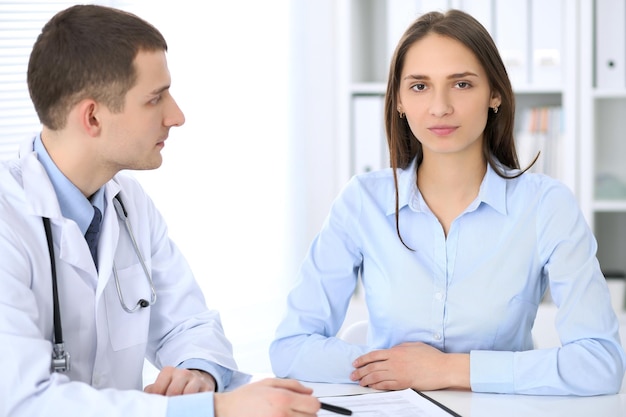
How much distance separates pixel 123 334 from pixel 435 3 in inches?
74.2

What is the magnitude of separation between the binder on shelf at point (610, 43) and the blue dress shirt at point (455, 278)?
134 centimetres

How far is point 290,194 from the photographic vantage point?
3219 millimetres

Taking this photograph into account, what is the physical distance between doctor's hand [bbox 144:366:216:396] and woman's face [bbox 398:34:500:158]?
622mm

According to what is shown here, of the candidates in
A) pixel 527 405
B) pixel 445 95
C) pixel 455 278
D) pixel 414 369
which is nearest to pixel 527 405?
pixel 527 405

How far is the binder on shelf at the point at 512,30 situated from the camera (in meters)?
2.90

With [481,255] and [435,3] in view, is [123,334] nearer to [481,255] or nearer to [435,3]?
[481,255]

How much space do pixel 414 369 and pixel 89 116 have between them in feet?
2.23

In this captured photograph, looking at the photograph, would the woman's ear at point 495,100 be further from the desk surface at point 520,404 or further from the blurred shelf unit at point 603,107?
the blurred shelf unit at point 603,107

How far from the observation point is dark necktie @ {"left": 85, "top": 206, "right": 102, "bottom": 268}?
1487mm

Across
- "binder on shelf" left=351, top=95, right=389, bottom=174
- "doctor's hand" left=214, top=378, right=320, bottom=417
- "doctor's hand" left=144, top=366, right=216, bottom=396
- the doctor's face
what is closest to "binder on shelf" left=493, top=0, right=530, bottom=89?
"binder on shelf" left=351, top=95, right=389, bottom=174

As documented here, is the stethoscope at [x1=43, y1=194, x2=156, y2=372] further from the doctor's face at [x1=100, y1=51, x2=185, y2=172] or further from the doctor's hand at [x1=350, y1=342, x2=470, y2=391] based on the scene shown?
the doctor's hand at [x1=350, y1=342, x2=470, y2=391]

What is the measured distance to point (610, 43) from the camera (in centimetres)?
288

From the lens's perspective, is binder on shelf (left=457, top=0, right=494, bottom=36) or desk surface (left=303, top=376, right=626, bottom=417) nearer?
desk surface (left=303, top=376, right=626, bottom=417)

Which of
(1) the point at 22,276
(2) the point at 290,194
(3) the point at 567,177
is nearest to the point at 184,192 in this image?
(2) the point at 290,194
